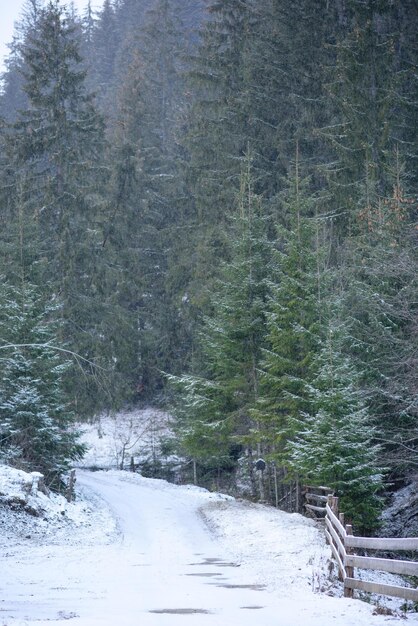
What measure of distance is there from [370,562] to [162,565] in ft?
18.9

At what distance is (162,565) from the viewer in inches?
604

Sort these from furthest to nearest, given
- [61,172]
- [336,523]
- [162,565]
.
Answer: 1. [61,172]
2. [162,565]
3. [336,523]

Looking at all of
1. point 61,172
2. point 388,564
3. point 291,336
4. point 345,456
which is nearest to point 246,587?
point 388,564

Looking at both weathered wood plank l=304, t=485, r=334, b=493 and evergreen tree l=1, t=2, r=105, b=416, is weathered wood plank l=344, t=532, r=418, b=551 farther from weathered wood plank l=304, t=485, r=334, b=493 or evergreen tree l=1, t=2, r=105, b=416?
evergreen tree l=1, t=2, r=105, b=416

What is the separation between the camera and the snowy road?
9.34 meters

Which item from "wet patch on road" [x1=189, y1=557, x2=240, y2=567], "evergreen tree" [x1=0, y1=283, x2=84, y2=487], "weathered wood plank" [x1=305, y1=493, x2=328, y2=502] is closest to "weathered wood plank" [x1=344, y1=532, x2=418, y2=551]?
"wet patch on road" [x1=189, y1=557, x2=240, y2=567]

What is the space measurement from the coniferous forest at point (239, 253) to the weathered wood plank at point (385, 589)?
753cm

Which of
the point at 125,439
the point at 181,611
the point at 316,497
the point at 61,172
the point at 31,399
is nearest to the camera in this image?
the point at 181,611

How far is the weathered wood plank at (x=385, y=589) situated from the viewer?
9156 millimetres

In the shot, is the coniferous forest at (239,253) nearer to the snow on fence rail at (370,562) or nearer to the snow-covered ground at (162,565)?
the snow-covered ground at (162,565)

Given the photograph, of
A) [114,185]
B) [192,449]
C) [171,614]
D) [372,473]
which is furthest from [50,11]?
[171,614]

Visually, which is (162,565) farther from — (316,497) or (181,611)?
(316,497)

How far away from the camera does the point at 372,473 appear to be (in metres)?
19.9

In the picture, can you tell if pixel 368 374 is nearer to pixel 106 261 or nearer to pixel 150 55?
pixel 106 261
